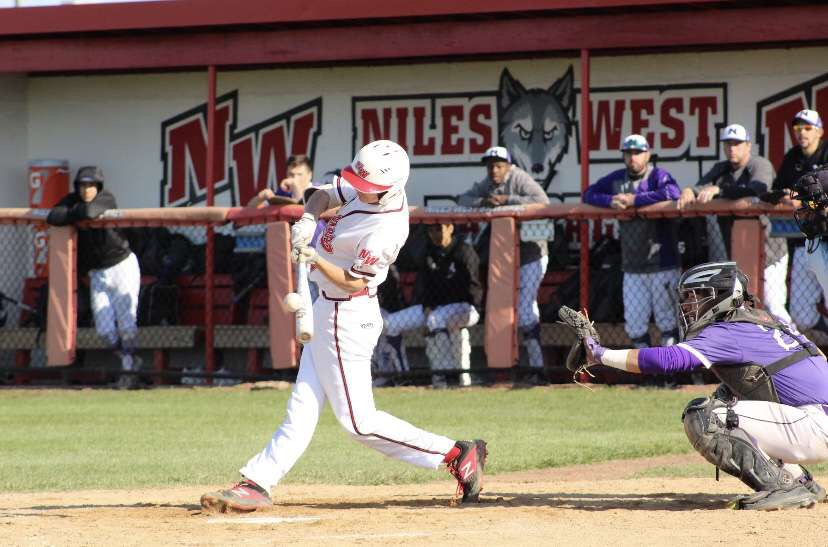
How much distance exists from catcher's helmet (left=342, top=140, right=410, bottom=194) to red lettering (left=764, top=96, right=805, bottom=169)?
827 cm

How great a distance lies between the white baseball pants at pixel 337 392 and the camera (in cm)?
671

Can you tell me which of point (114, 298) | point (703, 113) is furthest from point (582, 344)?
point (703, 113)

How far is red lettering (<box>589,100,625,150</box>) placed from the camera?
1484cm

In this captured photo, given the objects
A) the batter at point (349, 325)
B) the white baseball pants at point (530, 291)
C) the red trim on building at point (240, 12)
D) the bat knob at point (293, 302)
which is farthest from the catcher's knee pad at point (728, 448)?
the red trim on building at point (240, 12)

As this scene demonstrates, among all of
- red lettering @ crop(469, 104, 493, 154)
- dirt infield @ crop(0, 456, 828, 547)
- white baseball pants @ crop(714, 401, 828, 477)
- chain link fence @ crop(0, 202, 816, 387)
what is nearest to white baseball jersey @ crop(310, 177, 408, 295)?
dirt infield @ crop(0, 456, 828, 547)

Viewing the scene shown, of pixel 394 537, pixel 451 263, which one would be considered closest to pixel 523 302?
pixel 451 263

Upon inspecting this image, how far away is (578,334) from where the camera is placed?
6438mm

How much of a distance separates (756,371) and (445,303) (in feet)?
20.4

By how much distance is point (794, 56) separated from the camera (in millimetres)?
14156

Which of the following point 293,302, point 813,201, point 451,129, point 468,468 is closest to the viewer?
point 293,302

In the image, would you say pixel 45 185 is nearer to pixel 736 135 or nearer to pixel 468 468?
pixel 736 135

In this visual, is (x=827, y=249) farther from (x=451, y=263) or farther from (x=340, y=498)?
(x=451, y=263)

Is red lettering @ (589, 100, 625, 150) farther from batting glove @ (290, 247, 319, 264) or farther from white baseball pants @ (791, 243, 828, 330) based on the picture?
batting glove @ (290, 247, 319, 264)

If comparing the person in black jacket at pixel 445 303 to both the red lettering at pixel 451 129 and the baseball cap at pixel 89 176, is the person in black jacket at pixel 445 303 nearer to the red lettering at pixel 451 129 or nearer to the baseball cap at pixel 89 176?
the red lettering at pixel 451 129
